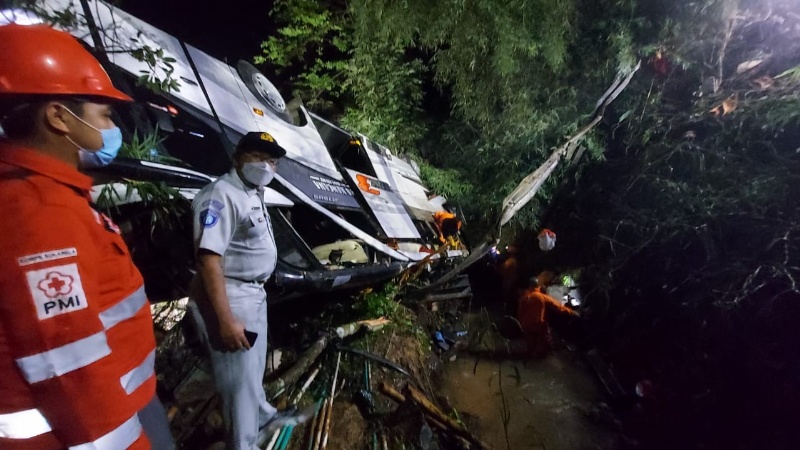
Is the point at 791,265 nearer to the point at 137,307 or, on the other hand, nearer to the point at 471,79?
the point at 471,79

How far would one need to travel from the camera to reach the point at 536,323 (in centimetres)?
543

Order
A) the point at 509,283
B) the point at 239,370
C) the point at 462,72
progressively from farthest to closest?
the point at 509,283 < the point at 462,72 < the point at 239,370

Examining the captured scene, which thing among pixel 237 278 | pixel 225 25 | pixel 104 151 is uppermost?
pixel 104 151

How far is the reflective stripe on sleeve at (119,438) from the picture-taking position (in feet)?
3.60

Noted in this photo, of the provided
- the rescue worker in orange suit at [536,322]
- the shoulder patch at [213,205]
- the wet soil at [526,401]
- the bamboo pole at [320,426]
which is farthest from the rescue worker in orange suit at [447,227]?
the shoulder patch at [213,205]

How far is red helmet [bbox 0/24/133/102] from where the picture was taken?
113 centimetres

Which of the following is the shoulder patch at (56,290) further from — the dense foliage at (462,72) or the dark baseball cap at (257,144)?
the dense foliage at (462,72)

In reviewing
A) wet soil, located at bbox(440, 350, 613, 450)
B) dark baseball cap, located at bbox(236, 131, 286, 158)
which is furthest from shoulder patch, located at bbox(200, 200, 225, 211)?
wet soil, located at bbox(440, 350, 613, 450)

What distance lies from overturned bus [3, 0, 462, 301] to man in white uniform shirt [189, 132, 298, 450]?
1.77 feet

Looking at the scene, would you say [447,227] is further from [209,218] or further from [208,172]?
[209,218]

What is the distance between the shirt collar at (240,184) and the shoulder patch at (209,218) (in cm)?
24

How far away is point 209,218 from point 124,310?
2.14 ft

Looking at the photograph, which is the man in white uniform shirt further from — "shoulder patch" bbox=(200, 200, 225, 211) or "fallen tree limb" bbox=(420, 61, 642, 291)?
"fallen tree limb" bbox=(420, 61, 642, 291)

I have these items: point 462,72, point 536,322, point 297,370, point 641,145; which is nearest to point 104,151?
point 297,370
